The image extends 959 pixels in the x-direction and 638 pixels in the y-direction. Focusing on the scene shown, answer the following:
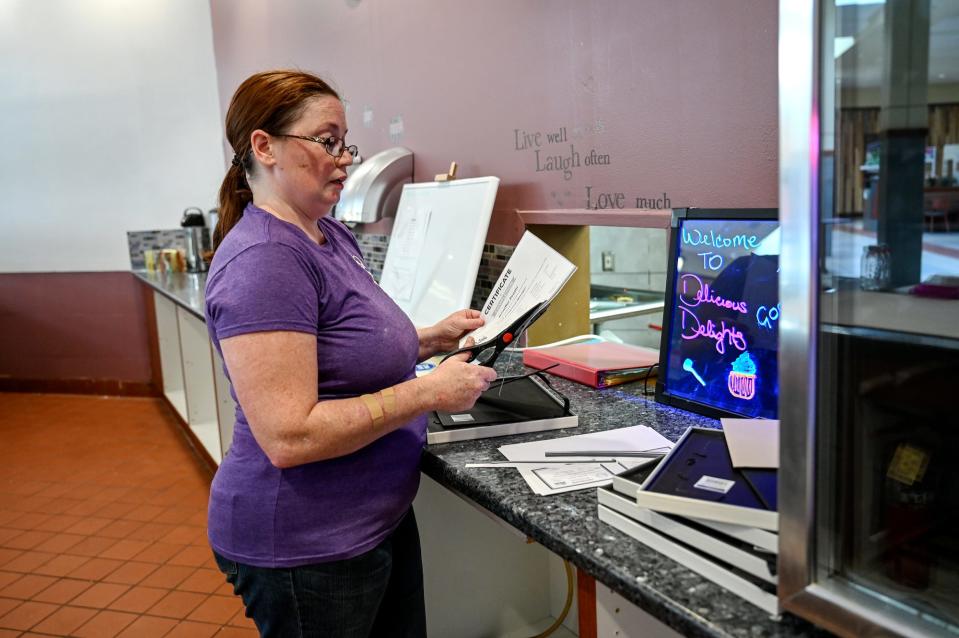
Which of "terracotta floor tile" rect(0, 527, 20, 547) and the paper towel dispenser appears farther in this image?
"terracotta floor tile" rect(0, 527, 20, 547)

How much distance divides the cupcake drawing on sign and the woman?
0.50m

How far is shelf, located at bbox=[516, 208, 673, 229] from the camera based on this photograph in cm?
176

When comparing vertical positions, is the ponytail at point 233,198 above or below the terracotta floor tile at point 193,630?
above

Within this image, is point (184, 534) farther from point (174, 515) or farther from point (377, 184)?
point (377, 184)

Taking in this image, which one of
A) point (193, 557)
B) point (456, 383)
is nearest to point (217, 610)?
point (193, 557)

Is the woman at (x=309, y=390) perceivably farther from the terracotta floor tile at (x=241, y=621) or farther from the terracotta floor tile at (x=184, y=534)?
the terracotta floor tile at (x=184, y=534)

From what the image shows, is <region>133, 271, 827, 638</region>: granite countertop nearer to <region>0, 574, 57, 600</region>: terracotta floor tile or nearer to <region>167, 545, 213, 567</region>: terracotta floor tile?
<region>167, 545, 213, 567</region>: terracotta floor tile

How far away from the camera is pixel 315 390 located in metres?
1.09

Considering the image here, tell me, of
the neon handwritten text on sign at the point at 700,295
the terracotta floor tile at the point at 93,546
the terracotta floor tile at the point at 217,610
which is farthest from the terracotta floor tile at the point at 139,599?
the neon handwritten text on sign at the point at 700,295

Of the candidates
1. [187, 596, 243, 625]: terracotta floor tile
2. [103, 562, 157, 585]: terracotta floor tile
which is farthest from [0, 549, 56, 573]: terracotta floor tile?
[187, 596, 243, 625]: terracotta floor tile

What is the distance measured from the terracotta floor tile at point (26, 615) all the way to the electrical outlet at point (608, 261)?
2964 mm

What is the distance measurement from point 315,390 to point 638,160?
3.49 feet

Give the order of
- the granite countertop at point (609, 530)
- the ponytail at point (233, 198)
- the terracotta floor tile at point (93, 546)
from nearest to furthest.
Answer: the granite countertop at point (609, 530)
the ponytail at point (233, 198)
the terracotta floor tile at point (93, 546)

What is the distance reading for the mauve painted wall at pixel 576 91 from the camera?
60.3 inches
